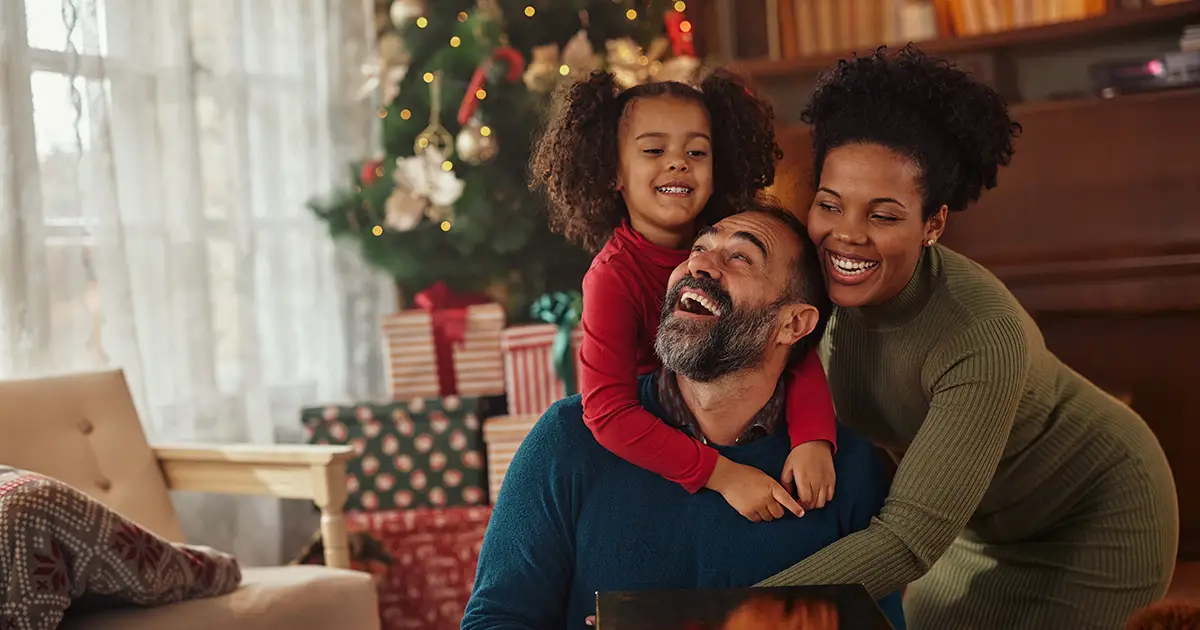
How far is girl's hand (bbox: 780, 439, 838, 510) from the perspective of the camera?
4.79 feet

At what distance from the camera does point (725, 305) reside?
4.89ft

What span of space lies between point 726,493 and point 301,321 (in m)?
2.58

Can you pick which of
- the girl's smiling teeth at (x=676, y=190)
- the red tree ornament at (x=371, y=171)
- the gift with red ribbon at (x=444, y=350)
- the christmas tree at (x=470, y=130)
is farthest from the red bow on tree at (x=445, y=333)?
the girl's smiling teeth at (x=676, y=190)

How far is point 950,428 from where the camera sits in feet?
4.96

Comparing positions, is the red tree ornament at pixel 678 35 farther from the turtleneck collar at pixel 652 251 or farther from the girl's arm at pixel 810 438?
the girl's arm at pixel 810 438

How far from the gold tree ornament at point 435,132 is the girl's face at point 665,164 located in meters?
1.96

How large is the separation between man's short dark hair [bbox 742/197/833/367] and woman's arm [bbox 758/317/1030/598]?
0.52ft

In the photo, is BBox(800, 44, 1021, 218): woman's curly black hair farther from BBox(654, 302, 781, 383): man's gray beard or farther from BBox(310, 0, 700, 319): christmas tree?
BBox(310, 0, 700, 319): christmas tree

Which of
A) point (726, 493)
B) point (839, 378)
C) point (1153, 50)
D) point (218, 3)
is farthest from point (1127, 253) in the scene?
point (218, 3)

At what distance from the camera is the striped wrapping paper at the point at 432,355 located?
11.4ft

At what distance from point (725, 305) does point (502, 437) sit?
191cm

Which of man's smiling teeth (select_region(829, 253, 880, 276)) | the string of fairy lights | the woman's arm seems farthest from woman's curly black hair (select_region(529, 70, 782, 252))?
the string of fairy lights

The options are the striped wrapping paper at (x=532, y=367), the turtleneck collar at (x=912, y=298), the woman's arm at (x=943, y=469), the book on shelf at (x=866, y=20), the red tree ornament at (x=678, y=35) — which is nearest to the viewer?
the woman's arm at (x=943, y=469)

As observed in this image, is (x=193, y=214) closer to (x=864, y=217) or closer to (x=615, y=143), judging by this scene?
(x=615, y=143)
